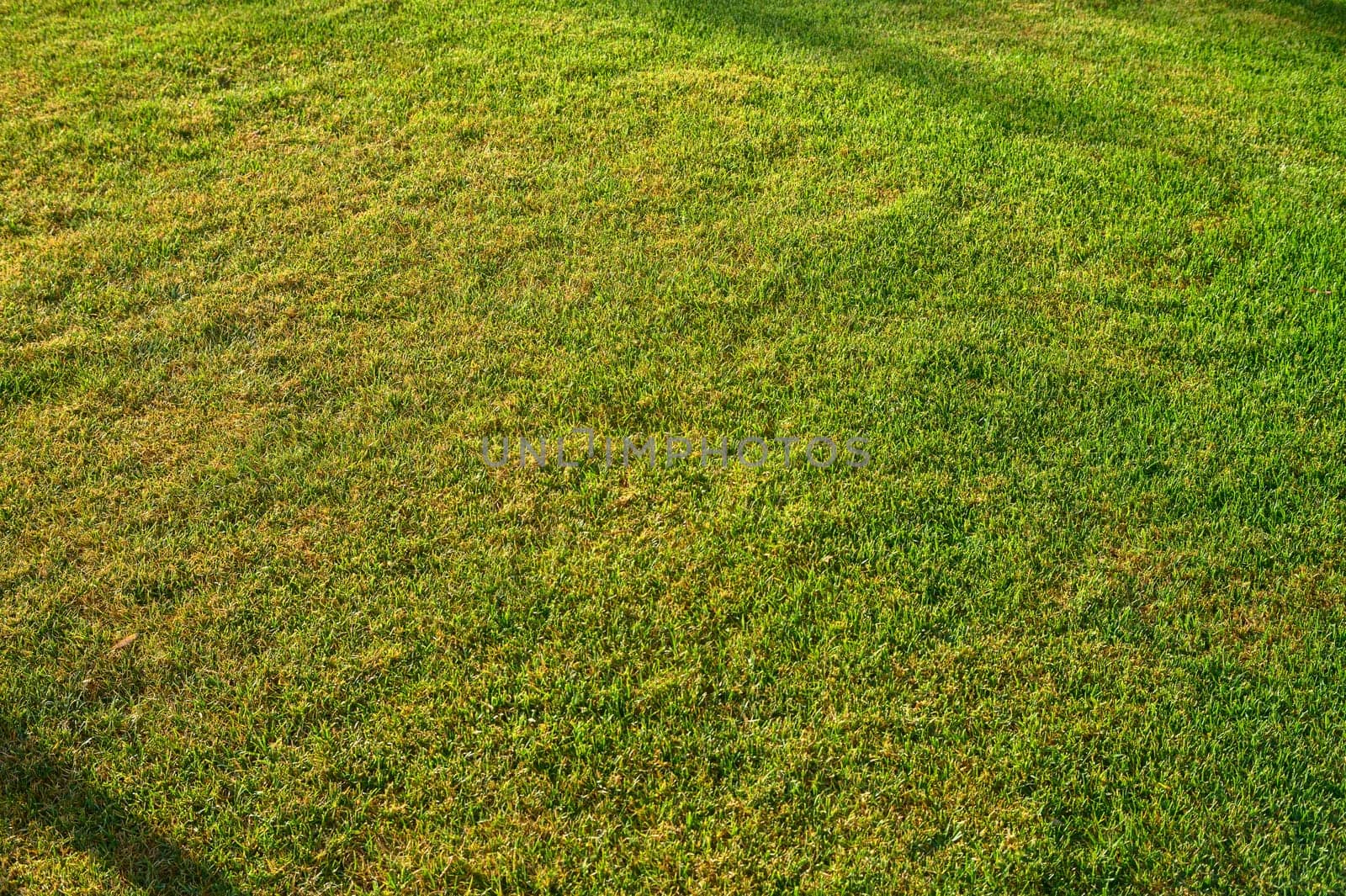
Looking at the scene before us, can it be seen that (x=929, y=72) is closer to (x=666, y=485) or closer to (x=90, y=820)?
(x=666, y=485)

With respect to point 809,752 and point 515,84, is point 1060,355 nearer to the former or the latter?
point 809,752

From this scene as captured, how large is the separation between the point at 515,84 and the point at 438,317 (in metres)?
2.24

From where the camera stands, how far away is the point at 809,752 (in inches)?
106

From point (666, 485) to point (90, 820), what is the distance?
6.00ft

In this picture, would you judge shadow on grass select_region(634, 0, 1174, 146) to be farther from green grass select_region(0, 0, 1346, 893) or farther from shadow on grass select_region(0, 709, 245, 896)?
shadow on grass select_region(0, 709, 245, 896)

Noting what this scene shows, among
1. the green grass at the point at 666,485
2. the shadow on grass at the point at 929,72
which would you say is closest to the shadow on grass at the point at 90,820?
the green grass at the point at 666,485

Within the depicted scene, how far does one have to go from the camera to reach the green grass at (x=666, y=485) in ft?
8.38

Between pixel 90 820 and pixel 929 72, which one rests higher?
pixel 929 72

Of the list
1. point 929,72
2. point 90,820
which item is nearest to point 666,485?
point 90,820

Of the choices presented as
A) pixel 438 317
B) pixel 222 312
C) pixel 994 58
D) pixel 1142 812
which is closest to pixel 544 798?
pixel 1142 812

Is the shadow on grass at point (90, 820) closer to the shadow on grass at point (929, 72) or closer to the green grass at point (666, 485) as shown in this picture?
the green grass at point (666, 485)

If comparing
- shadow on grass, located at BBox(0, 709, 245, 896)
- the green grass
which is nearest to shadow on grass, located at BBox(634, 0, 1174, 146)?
the green grass

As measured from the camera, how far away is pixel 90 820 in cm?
251

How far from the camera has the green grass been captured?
255 centimetres
